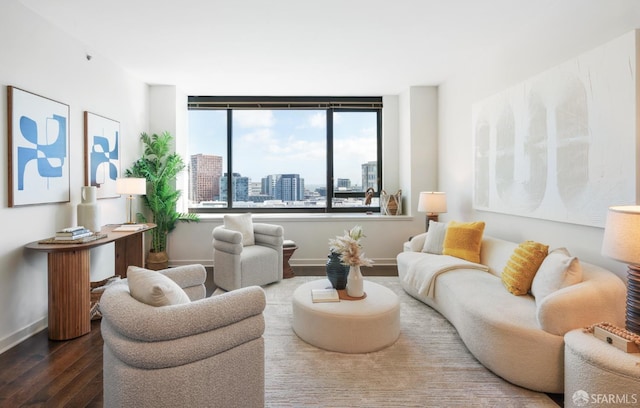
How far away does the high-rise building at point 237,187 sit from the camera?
578cm

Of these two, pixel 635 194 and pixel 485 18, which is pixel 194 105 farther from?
pixel 635 194

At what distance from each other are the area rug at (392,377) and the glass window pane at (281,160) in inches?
127

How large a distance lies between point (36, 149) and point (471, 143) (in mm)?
4594

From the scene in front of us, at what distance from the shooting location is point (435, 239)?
3865 millimetres

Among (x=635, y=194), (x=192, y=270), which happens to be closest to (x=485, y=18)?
(x=635, y=194)

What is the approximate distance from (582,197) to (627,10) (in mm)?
1253

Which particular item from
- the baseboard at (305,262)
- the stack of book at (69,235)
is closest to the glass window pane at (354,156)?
the baseboard at (305,262)

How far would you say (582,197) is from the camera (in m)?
2.49

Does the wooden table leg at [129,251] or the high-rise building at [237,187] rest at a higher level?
the high-rise building at [237,187]

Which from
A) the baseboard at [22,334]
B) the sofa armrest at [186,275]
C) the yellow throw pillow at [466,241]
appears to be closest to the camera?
the sofa armrest at [186,275]

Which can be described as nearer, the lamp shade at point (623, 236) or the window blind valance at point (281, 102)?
the lamp shade at point (623, 236)

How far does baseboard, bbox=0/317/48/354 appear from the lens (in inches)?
102

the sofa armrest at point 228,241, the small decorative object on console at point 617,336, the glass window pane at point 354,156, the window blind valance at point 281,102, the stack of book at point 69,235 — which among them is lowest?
the small decorative object on console at point 617,336

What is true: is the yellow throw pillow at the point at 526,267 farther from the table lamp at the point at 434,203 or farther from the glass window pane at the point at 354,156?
the glass window pane at the point at 354,156
